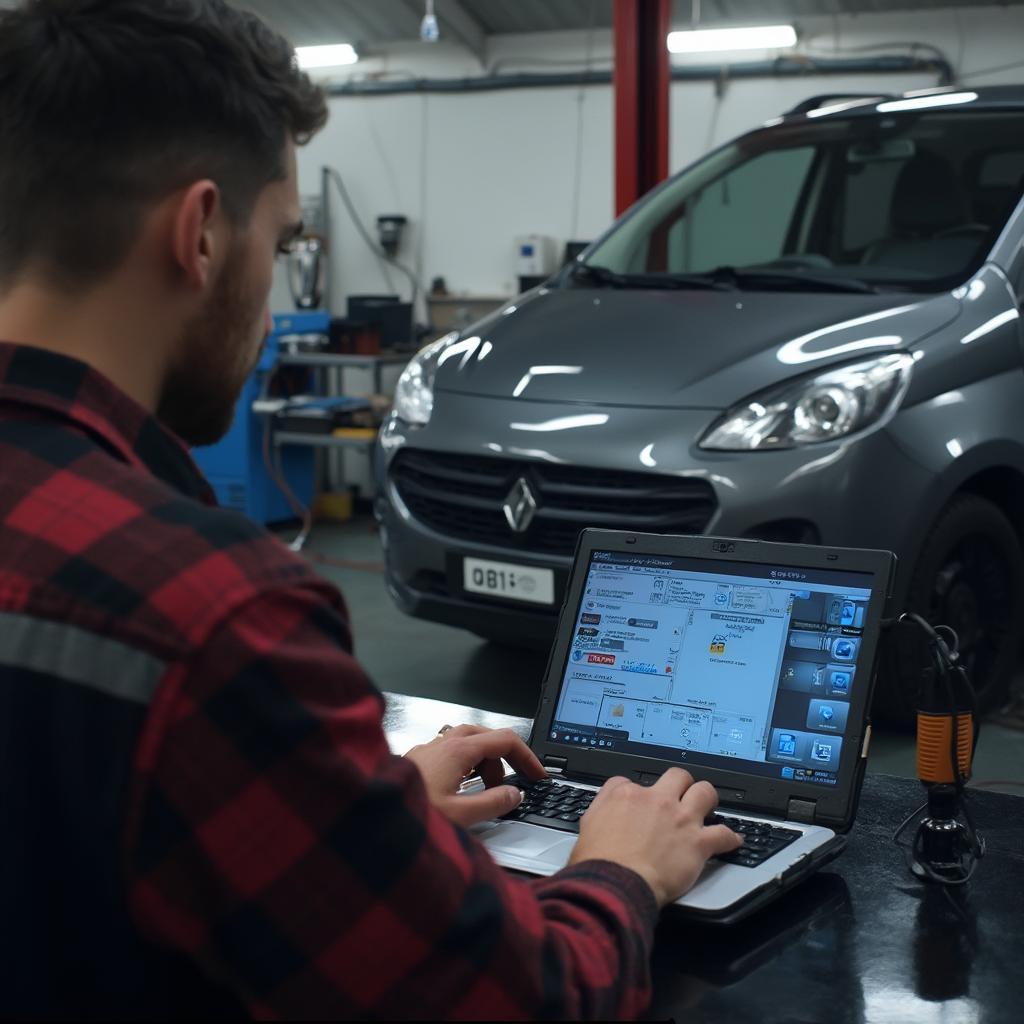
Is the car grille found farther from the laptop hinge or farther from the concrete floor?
the laptop hinge

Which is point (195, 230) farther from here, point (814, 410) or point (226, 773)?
point (814, 410)

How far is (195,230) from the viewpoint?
86cm

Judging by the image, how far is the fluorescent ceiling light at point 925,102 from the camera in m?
3.91

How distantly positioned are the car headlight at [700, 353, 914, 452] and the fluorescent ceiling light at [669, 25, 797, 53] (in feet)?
20.0

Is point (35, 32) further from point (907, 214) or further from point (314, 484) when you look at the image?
point (314, 484)

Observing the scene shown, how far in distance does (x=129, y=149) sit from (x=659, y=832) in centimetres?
61

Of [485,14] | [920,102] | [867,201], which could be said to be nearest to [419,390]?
[867,201]

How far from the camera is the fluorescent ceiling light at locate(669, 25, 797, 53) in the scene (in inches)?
339

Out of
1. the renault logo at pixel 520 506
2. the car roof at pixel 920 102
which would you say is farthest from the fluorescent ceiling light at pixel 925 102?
the renault logo at pixel 520 506

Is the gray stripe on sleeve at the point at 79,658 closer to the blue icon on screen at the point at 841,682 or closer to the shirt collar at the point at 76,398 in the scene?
the shirt collar at the point at 76,398

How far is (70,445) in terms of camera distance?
2.62 feet

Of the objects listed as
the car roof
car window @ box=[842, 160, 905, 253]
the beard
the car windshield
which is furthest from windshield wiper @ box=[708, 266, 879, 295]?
the beard

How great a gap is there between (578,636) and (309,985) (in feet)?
2.44

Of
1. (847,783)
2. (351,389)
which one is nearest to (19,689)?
(847,783)
